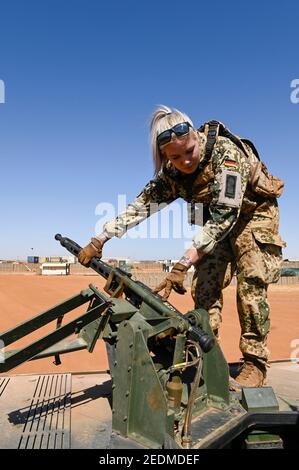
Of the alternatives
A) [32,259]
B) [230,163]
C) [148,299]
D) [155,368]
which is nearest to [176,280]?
[148,299]

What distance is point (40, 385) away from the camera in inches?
128

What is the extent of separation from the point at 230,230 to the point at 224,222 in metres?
0.25

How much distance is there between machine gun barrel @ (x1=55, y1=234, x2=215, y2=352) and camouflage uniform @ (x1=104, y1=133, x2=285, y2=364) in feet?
1.37

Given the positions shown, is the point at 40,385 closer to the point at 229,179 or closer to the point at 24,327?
the point at 24,327

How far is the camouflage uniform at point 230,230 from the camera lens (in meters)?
2.88

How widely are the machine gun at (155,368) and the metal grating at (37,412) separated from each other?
330 millimetres

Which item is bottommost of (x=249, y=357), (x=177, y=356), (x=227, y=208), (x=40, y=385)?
(x=40, y=385)

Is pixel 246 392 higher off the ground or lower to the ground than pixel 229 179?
lower

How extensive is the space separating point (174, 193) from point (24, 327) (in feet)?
5.45

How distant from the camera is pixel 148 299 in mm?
2740

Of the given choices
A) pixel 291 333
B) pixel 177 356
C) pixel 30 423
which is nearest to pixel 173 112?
pixel 177 356

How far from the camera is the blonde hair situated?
2.97 meters

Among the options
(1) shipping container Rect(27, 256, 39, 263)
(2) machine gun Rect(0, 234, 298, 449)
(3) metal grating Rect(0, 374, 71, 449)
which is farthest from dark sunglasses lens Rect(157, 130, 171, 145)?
(1) shipping container Rect(27, 256, 39, 263)

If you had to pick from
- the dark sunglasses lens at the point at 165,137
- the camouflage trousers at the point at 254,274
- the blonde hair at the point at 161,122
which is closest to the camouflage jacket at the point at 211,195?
the camouflage trousers at the point at 254,274
